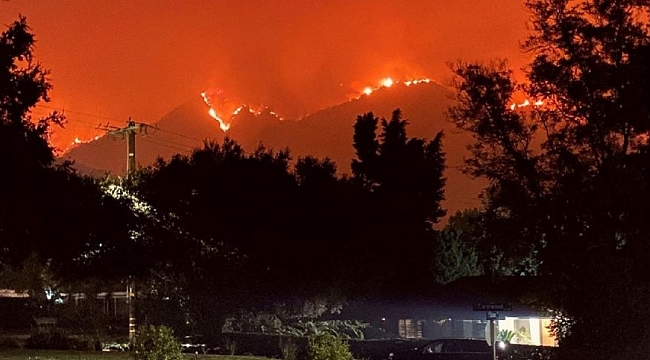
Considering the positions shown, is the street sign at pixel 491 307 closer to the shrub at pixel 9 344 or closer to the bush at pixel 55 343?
the bush at pixel 55 343

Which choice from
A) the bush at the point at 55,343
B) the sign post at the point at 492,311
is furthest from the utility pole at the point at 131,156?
the sign post at the point at 492,311

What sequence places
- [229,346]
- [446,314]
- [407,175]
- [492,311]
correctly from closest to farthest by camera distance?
[492,311], [229,346], [446,314], [407,175]

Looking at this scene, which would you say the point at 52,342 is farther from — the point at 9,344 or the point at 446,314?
the point at 446,314

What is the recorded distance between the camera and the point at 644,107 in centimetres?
2255

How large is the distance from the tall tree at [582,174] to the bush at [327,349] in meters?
5.32

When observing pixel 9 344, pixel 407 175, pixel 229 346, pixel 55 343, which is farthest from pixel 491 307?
pixel 407 175

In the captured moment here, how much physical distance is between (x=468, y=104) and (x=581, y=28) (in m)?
3.82

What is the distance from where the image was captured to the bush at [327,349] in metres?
20.0

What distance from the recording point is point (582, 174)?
23.5m

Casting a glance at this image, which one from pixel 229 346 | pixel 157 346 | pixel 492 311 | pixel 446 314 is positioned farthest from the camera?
pixel 446 314

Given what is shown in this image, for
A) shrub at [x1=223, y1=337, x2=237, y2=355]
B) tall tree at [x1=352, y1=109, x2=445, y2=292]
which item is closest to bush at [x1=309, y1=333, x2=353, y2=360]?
shrub at [x1=223, y1=337, x2=237, y2=355]

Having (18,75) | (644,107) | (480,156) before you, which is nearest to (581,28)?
(644,107)

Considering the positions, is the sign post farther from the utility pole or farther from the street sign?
the utility pole

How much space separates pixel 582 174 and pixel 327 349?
27.5 feet
